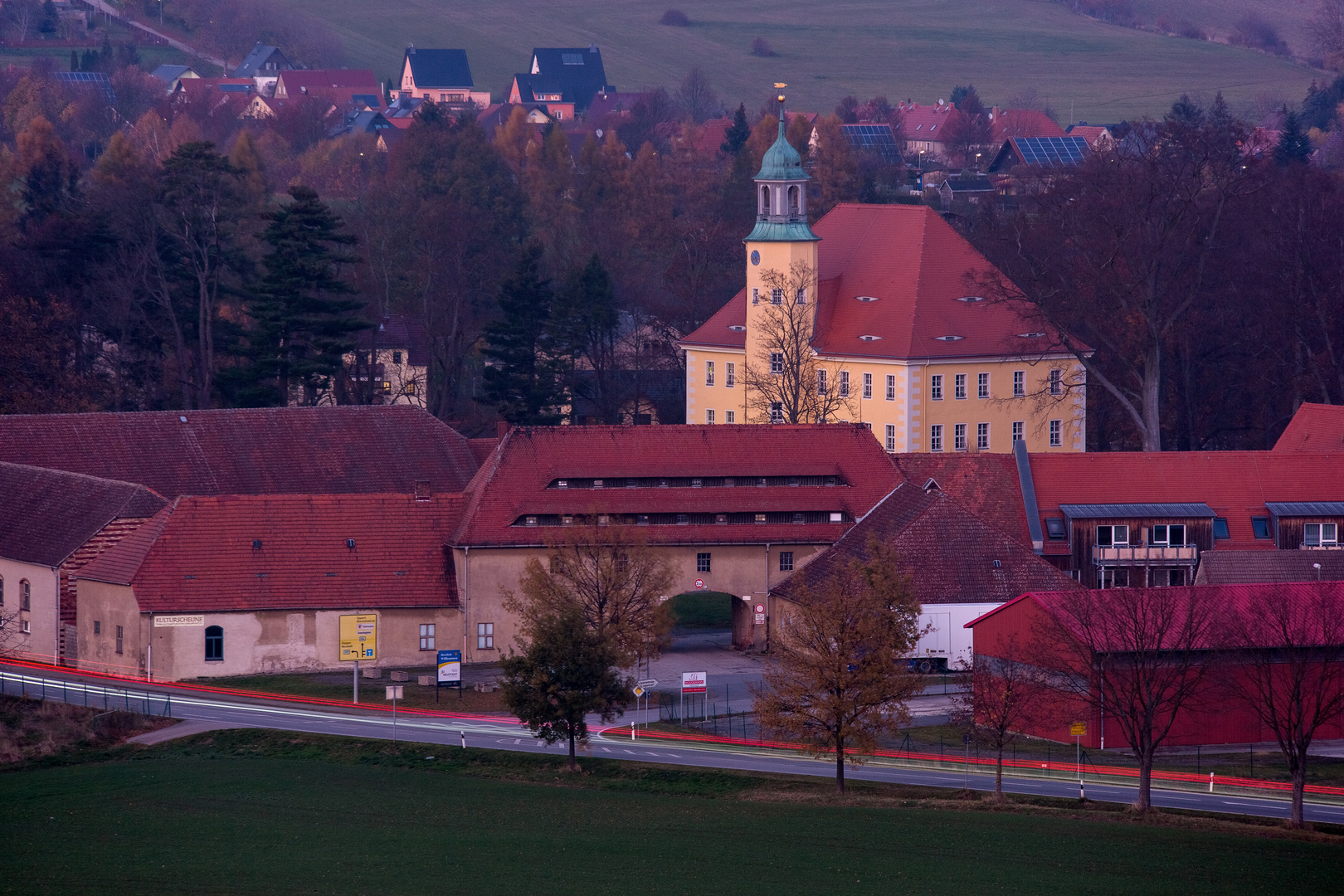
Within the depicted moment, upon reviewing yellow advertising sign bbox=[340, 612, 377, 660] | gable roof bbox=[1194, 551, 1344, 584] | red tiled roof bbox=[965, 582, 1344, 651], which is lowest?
yellow advertising sign bbox=[340, 612, 377, 660]

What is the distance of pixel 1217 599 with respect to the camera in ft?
170

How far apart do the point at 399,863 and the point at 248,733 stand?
13625mm

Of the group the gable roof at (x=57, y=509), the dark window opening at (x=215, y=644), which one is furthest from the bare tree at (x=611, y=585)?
the gable roof at (x=57, y=509)

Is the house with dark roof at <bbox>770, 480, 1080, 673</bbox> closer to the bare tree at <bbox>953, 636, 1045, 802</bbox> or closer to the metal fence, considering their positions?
the bare tree at <bbox>953, 636, 1045, 802</bbox>

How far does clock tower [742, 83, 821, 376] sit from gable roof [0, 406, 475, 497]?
18812 mm

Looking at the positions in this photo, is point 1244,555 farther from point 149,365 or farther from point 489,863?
point 149,365

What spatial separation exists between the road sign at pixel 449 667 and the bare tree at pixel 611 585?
2043 mm

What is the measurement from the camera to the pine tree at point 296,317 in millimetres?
84312

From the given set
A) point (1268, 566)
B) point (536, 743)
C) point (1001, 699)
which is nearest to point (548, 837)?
point (536, 743)

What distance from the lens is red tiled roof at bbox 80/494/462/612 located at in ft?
189

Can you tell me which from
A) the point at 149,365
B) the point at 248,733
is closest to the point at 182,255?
the point at 149,365

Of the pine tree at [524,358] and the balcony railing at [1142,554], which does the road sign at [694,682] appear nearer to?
the balcony railing at [1142,554]

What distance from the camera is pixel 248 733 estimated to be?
4938 centimetres

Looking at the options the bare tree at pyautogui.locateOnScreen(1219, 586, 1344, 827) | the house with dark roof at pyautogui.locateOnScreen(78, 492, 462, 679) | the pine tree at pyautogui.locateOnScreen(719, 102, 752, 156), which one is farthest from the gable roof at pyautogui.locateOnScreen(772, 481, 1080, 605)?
the pine tree at pyautogui.locateOnScreen(719, 102, 752, 156)
